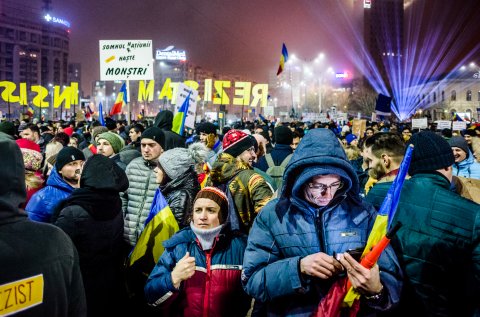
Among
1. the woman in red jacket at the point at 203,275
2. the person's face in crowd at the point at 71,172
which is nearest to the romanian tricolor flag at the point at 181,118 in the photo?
the person's face in crowd at the point at 71,172

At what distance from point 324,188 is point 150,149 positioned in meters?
3.46

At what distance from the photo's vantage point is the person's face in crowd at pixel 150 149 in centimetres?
A: 554

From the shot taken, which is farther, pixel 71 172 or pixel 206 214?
pixel 71 172

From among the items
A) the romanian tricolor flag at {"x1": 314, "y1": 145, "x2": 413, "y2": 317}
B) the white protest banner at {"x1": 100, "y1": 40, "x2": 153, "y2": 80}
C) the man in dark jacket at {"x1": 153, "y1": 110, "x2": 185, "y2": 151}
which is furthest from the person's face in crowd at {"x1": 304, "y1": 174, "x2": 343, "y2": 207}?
the white protest banner at {"x1": 100, "y1": 40, "x2": 153, "y2": 80}

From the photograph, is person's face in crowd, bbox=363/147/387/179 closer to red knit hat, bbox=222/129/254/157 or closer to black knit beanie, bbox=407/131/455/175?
black knit beanie, bbox=407/131/455/175

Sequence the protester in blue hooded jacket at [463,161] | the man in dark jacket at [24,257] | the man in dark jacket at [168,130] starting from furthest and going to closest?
the man in dark jacket at [168,130]
the protester in blue hooded jacket at [463,161]
the man in dark jacket at [24,257]

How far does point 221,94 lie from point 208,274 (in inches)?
804

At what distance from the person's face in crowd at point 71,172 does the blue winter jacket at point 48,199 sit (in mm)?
98

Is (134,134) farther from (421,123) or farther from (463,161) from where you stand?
(421,123)

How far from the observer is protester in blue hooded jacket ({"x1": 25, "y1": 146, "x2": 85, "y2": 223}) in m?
4.08

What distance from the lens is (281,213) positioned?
2645mm

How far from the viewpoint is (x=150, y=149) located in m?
5.59

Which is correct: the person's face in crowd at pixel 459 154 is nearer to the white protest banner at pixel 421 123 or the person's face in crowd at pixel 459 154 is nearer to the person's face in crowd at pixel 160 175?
the person's face in crowd at pixel 160 175

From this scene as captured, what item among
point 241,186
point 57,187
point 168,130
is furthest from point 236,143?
point 168,130
